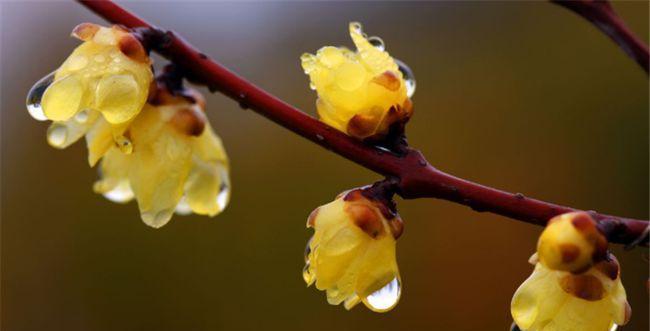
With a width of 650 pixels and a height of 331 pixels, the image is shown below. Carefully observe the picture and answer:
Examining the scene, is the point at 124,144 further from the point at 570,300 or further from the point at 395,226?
the point at 570,300

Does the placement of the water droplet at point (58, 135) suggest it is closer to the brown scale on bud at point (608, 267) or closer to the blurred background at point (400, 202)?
the brown scale on bud at point (608, 267)

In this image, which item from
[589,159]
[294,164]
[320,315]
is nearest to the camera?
[320,315]

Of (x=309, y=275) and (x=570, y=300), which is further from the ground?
(x=570, y=300)

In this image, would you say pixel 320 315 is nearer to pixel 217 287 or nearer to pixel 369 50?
pixel 217 287

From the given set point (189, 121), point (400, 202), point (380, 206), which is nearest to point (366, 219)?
point (380, 206)

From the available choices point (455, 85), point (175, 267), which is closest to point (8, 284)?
point (175, 267)

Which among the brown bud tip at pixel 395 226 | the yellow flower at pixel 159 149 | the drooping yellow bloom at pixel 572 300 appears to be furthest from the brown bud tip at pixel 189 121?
the drooping yellow bloom at pixel 572 300

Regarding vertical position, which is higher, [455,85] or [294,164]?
[455,85]
